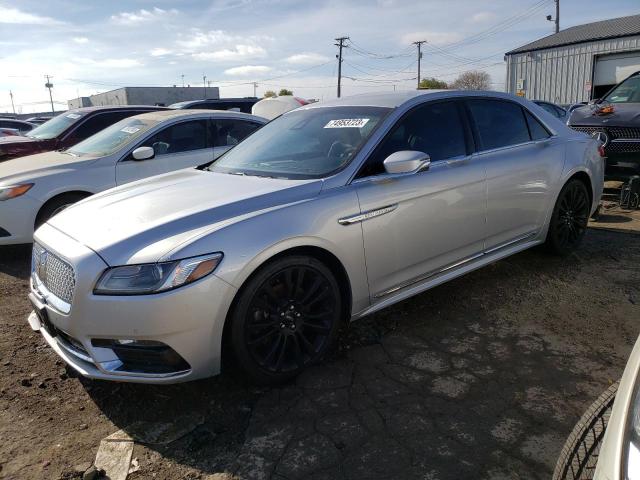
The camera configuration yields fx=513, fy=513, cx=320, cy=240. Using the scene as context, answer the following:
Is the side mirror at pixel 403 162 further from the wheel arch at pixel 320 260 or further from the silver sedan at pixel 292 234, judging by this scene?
the wheel arch at pixel 320 260

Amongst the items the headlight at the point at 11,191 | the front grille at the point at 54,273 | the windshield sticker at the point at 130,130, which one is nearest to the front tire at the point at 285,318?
the front grille at the point at 54,273

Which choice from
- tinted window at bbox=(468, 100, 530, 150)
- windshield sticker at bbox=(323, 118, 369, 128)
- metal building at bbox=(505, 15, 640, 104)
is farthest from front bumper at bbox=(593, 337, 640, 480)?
metal building at bbox=(505, 15, 640, 104)

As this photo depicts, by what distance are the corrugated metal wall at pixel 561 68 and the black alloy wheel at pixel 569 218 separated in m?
26.7

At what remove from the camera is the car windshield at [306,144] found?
132 inches

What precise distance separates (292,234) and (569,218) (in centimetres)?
321

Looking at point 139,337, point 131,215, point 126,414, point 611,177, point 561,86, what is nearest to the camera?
point 139,337

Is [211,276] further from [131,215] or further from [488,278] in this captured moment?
[488,278]

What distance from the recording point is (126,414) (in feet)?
8.94

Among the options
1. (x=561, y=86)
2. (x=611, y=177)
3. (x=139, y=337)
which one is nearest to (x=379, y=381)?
(x=139, y=337)

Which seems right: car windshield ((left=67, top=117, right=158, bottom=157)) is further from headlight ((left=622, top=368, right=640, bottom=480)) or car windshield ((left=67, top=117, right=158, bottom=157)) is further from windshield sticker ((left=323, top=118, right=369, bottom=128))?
headlight ((left=622, top=368, right=640, bottom=480))

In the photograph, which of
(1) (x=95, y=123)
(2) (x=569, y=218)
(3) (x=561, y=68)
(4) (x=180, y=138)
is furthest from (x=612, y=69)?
(4) (x=180, y=138)

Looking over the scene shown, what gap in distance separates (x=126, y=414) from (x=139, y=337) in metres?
0.55

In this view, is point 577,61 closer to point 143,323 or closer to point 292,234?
point 292,234

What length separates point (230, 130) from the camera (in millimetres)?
6637
